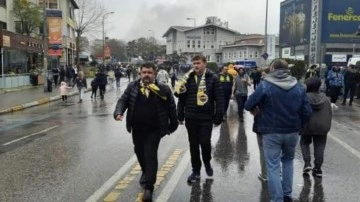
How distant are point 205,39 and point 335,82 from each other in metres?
78.2

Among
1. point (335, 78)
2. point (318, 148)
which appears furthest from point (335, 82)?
point (318, 148)

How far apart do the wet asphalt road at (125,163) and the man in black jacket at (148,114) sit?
1.65 ft

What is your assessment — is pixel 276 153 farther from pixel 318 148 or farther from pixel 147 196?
pixel 318 148

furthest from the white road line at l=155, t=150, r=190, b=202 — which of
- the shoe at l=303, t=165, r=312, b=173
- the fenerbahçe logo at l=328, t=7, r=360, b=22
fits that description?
the fenerbahçe logo at l=328, t=7, r=360, b=22

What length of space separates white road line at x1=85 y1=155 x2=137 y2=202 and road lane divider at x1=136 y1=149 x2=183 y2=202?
52cm

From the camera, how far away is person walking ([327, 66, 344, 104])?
20.3 meters

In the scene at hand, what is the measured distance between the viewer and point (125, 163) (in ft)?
27.6

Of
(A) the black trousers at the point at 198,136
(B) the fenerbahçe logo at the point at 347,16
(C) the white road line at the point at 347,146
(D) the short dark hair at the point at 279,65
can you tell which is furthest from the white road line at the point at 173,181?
(B) the fenerbahçe logo at the point at 347,16

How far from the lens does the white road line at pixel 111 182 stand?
6.30m

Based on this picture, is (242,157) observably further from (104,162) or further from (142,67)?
(142,67)

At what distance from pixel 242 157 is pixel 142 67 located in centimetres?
355

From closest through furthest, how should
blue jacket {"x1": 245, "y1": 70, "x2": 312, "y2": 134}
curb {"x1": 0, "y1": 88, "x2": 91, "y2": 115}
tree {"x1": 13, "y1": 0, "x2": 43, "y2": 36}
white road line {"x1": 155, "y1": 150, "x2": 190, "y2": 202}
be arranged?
blue jacket {"x1": 245, "y1": 70, "x2": 312, "y2": 134} → white road line {"x1": 155, "y1": 150, "x2": 190, "y2": 202} → curb {"x1": 0, "y1": 88, "x2": 91, "y2": 115} → tree {"x1": 13, "y1": 0, "x2": 43, "y2": 36}

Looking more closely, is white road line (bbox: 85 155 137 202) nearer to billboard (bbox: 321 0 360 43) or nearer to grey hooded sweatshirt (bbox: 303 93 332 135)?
grey hooded sweatshirt (bbox: 303 93 332 135)

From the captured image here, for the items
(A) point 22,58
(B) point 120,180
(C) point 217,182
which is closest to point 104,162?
(B) point 120,180
